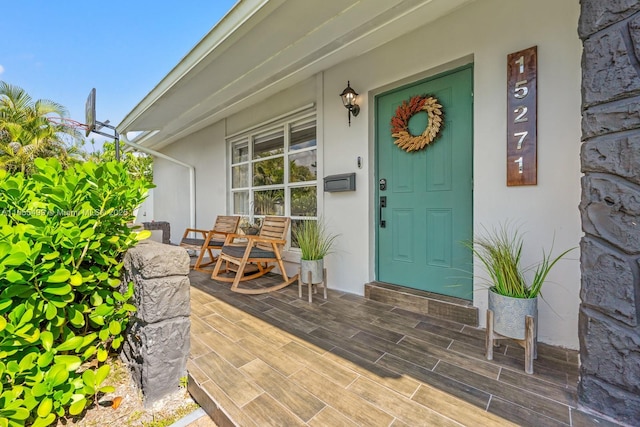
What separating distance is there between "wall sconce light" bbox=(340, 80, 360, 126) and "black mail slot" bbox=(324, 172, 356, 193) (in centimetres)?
66

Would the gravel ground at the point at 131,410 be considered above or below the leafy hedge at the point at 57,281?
below

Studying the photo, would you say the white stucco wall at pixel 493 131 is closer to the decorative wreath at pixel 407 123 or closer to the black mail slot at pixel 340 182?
the black mail slot at pixel 340 182

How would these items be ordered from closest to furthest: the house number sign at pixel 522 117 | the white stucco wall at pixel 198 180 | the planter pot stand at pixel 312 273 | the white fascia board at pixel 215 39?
1. the house number sign at pixel 522 117
2. the white fascia board at pixel 215 39
3. the planter pot stand at pixel 312 273
4. the white stucco wall at pixel 198 180

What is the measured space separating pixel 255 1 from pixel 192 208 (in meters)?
4.44

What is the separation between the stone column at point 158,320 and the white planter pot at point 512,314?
6.02 feet

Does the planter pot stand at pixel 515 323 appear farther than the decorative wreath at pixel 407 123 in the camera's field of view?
No

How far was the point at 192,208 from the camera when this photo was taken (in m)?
5.54

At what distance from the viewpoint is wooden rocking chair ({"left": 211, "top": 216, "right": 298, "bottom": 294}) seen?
302cm

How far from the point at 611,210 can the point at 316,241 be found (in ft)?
7.06

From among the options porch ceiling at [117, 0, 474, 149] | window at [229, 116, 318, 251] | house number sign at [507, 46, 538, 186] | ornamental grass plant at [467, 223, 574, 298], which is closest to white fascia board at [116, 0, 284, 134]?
porch ceiling at [117, 0, 474, 149]

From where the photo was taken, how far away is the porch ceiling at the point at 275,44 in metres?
2.04

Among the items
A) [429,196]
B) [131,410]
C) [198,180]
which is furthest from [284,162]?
[131,410]

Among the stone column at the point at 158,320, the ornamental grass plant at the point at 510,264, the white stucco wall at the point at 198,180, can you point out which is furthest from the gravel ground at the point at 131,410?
the white stucco wall at the point at 198,180

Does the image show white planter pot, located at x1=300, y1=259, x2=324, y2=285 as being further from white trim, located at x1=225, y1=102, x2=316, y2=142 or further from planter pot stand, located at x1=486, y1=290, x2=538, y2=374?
white trim, located at x1=225, y1=102, x2=316, y2=142
